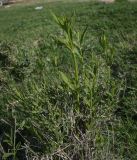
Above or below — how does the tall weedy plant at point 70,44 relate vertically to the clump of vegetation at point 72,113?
above

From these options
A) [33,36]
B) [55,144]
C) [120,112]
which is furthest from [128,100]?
[33,36]

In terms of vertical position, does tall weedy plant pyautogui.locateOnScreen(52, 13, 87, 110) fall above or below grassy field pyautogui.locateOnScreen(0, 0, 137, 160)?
above

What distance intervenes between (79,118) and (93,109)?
0.20 meters

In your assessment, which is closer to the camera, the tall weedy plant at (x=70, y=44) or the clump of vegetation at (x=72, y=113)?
the tall weedy plant at (x=70, y=44)

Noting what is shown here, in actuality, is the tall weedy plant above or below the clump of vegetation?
above

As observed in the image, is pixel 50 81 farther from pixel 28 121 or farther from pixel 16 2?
pixel 16 2

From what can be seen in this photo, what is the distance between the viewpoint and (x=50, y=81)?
4.27 meters

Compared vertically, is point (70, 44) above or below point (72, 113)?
above

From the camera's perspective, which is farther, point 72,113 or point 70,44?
point 72,113

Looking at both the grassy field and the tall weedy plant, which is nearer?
the tall weedy plant

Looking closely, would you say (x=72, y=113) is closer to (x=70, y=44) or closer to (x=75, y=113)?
(x=75, y=113)

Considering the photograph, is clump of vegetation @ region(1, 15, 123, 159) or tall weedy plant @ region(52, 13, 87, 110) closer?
tall weedy plant @ region(52, 13, 87, 110)

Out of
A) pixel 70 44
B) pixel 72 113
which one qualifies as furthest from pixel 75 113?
pixel 70 44

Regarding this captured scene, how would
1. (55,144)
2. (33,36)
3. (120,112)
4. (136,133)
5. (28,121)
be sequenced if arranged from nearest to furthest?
(55,144), (28,121), (136,133), (120,112), (33,36)
